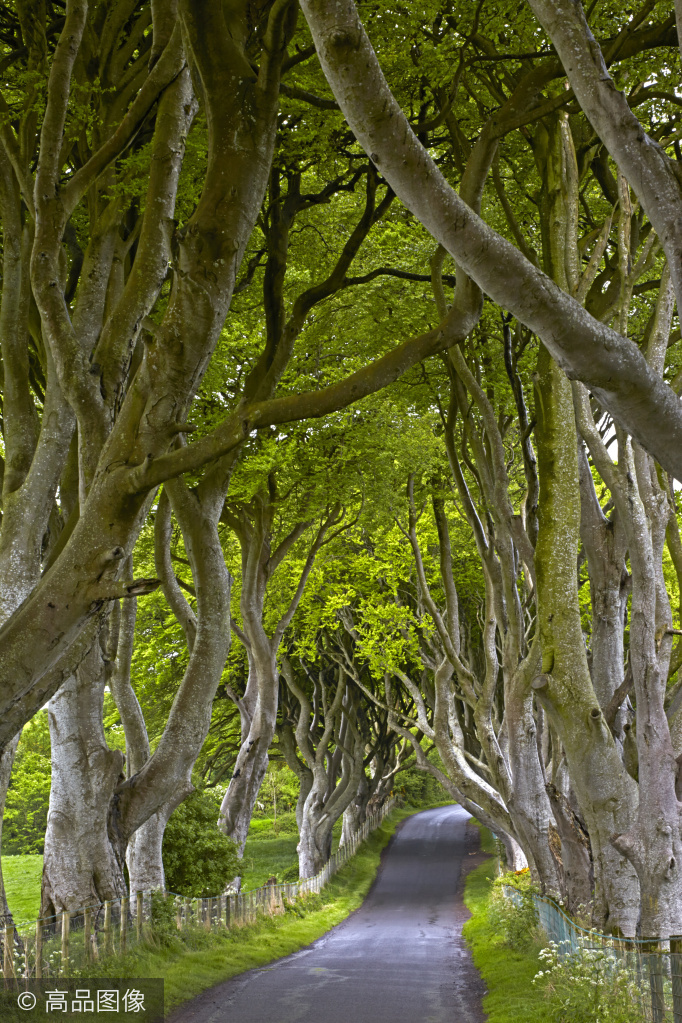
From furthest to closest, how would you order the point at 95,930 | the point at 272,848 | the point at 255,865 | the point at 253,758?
the point at 272,848 < the point at 255,865 < the point at 253,758 < the point at 95,930

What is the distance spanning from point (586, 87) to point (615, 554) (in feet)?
19.4

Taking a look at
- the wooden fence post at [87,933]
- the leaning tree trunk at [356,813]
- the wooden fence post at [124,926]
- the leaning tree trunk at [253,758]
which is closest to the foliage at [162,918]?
the wooden fence post at [124,926]

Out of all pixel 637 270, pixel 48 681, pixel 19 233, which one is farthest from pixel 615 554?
pixel 19 233

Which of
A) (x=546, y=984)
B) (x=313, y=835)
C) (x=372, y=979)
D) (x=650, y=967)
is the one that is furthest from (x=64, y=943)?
(x=313, y=835)

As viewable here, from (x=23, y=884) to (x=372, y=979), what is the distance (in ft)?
80.4

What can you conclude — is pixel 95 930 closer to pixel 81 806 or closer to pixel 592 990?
pixel 81 806

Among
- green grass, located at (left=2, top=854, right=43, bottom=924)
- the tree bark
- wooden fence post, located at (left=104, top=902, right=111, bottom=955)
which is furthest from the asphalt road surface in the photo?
green grass, located at (left=2, top=854, right=43, bottom=924)

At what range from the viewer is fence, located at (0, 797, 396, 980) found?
26.6ft

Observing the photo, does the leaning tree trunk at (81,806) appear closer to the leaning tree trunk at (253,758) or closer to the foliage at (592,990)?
the foliage at (592,990)

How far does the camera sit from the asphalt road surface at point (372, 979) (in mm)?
9625

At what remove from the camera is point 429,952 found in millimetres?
16016

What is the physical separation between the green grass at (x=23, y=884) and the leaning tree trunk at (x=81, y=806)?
14.9 m

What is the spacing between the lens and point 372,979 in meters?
12.4

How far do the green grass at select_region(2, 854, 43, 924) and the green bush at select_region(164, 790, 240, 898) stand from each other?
8822mm
